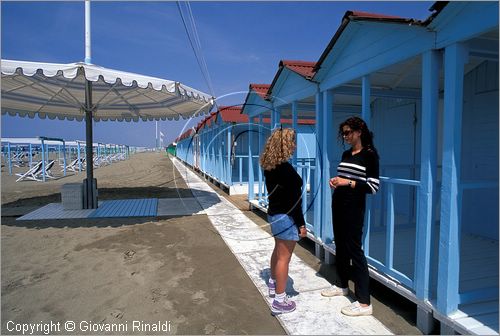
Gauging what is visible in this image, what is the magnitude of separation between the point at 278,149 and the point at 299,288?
5.40 feet

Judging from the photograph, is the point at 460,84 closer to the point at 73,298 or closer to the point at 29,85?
the point at 73,298

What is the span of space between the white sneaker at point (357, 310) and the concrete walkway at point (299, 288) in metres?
0.04

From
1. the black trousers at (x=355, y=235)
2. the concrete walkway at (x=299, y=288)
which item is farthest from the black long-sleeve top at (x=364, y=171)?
the concrete walkway at (x=299, y=288)

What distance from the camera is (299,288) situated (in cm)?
338

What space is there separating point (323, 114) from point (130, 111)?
7557 mm

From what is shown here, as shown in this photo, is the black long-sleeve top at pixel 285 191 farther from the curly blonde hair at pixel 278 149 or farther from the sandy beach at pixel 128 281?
the sandy beach at pixel 128 281

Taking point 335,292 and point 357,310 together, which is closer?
point 357,310

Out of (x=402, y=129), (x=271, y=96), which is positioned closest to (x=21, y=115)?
(x=271, y=96)

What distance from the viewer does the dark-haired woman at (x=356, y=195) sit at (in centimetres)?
276

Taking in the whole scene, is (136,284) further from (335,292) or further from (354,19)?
(354,19)

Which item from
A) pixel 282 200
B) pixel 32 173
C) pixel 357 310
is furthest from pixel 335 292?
pixel 32 173

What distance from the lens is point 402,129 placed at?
5734 mm

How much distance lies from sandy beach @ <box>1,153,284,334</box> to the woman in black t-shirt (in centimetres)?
41

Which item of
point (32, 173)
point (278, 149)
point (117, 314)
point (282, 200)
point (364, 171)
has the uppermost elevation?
point (278, 149)
